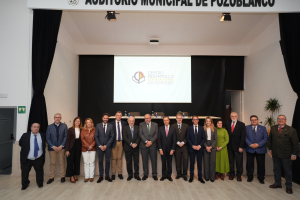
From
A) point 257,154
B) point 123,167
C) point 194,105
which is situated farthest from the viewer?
point 194,105

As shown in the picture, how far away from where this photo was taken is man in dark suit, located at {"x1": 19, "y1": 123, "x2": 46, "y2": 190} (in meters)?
4.39

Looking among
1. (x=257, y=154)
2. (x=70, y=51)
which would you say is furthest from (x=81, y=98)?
(x=257, y=154)

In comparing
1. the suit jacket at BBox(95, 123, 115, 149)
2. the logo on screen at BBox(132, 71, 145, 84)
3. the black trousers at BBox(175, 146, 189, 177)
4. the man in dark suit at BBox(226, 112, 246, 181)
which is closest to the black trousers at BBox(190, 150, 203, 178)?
the black trousers at BBox(175, 146, 189, 177)

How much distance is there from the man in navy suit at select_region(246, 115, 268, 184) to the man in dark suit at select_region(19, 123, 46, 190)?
15.6ft

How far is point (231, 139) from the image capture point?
16.7ft

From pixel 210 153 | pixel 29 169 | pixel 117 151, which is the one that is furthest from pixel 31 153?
pixel 210 153

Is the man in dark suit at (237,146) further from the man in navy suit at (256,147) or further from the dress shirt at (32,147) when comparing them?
the dress shirt at (32,147)

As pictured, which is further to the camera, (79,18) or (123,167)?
(79,18)

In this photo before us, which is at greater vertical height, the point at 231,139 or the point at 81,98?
the point at 81,98

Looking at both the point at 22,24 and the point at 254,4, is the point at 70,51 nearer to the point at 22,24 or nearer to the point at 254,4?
the point at 22,24

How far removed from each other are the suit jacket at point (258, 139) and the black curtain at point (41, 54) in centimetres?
506

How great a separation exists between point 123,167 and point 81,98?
210 inches

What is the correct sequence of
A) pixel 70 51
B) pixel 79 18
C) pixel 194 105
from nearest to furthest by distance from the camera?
1. pixel 79 18
2. pixel 70 51
3. pixel 194 105

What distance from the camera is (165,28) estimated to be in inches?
312
